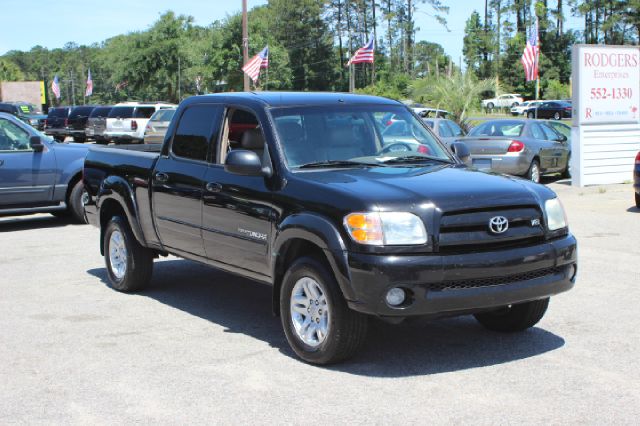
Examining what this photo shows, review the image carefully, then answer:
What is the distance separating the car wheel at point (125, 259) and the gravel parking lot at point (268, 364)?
0.49 ft

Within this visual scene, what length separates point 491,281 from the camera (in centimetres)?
548

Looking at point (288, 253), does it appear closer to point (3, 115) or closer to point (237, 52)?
point (3, 115)

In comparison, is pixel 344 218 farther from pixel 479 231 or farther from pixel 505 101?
pixel 505 101

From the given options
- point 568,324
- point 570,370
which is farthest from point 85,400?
point 568,324

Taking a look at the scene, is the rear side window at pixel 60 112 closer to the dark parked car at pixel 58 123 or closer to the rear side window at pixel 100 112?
the dark parked car at pixel 58 123

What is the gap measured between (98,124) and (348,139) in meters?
31.4

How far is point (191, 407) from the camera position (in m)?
4.96

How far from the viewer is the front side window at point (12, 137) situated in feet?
44.7

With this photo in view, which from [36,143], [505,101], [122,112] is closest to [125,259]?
[36,143]

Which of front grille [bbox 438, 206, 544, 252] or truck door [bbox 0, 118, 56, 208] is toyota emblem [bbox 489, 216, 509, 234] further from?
truck door [bbox 0, 118, 56, 208]

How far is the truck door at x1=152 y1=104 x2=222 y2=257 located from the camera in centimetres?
714

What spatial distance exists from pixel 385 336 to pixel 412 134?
1690 mm

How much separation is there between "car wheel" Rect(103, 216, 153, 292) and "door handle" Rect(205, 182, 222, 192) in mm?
1742

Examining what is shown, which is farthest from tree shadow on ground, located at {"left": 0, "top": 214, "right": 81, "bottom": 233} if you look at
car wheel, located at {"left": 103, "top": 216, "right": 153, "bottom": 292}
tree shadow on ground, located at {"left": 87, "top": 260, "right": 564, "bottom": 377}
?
tree shadow on ground, located at {"left": 87, "top": 260, "right": 564, "bottom": 377}
